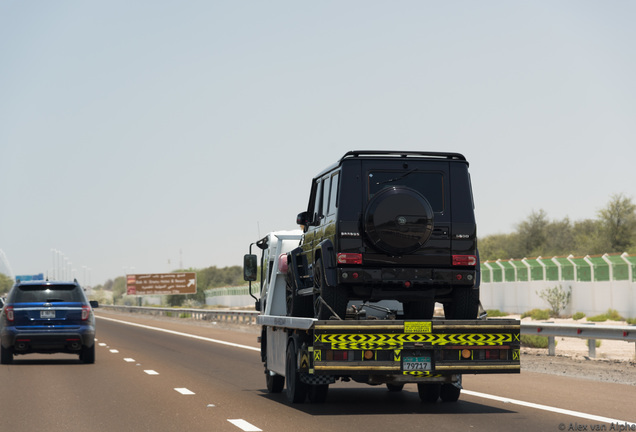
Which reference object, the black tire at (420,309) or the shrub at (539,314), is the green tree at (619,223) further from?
the black tire at (420,309)

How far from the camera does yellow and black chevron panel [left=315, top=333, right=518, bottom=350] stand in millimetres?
12336

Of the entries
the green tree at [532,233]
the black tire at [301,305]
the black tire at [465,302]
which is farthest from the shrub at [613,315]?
the green tree at [532,233]

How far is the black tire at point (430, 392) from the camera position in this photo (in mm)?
14305

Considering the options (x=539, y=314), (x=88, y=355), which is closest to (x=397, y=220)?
(x=88, y=355)

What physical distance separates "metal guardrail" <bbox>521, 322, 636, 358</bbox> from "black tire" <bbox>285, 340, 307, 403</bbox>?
868 cm

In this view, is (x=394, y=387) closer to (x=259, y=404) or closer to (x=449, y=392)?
(x=449, y=392)

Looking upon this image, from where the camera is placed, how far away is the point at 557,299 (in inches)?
2099

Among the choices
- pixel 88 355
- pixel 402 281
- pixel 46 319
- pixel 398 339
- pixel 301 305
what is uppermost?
pixel 402 281

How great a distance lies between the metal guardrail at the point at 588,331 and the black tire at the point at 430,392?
7.19m

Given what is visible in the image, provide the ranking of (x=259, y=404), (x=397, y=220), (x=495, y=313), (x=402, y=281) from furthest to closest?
(x=495, y=313), (x=259, y=404), (x=402, y=281), (x=397, y=220)

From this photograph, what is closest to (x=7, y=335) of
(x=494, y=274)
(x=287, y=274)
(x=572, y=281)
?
(x=287, y=274)

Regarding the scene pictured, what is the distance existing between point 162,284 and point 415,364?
109132mm

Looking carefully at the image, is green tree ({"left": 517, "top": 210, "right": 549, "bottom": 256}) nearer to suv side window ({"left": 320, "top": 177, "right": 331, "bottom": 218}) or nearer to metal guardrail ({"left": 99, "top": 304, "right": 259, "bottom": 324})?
metal guardrail ({"left": 99, "top": 304, "right": 259, "bottom": 324})

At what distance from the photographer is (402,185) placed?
1304cm
